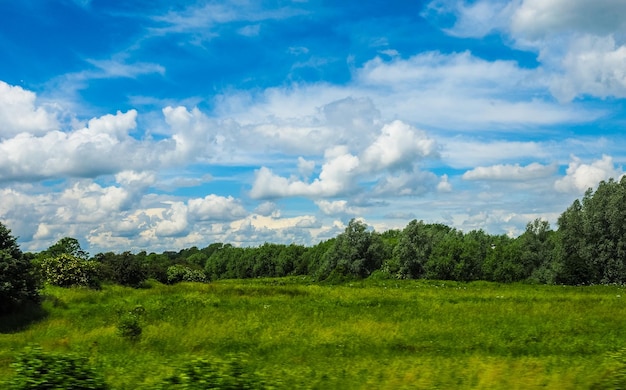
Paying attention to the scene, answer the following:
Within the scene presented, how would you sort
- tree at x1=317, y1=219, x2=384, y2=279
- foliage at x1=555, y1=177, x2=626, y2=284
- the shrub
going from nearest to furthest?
the shrub, foliage at x1=555, y1=177, x2=626, y2=284, tree at x1=317, y1=219, x2=384, y2=279

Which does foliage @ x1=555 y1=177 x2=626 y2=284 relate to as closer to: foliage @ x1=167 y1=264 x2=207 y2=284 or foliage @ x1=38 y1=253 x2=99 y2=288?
foliage @ x1=167 y1=264 x2=207 y2=284

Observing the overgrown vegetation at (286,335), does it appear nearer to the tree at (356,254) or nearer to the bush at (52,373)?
the bush at (52,373)

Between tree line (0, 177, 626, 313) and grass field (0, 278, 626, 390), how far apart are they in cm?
588

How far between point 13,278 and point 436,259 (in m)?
59.9

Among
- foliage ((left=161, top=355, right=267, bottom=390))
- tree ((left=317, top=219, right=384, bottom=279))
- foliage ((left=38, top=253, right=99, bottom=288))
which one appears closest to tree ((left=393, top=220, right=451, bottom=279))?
tree ((left=317, top=219, right=384, bottom=279))

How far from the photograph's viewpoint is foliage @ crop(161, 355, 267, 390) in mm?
9078

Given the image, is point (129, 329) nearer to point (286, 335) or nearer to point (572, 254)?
point (286, 335)

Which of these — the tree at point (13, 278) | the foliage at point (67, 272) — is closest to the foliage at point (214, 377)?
the tree at point (13, 278)

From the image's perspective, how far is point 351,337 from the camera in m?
22.0

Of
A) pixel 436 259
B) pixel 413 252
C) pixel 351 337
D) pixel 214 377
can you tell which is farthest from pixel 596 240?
pixel 214 377

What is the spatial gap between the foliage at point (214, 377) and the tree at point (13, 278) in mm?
22152

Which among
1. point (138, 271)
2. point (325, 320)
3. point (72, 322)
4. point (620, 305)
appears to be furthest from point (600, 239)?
point (72, 322)

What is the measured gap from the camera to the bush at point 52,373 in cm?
887

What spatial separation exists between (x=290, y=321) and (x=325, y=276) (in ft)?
210
